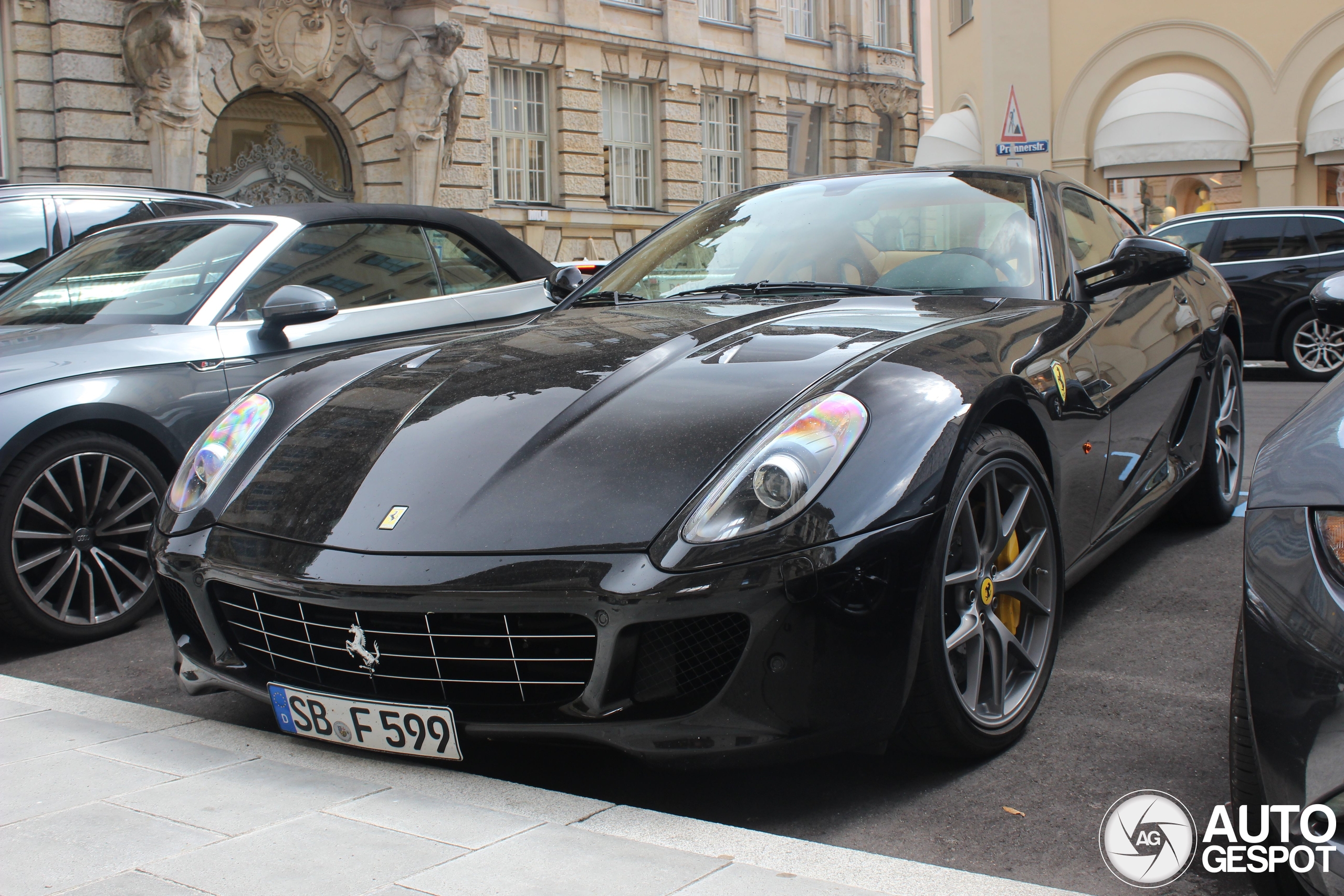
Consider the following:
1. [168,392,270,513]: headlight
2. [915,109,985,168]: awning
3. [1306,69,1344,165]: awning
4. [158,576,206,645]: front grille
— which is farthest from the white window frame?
[158,576,206,645]: front grille

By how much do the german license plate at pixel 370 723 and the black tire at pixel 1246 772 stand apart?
1.38m

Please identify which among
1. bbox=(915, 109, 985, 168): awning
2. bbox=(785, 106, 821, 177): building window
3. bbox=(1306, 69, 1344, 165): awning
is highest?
bbox=(785, 106, 821, 177): building window

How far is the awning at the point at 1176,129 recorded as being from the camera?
19.5m

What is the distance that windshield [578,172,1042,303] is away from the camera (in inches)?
146

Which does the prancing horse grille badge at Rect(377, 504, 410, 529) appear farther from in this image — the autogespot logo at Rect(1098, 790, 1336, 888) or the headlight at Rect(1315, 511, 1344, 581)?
the headlight at Rect(1315, 511, 1344, 581)

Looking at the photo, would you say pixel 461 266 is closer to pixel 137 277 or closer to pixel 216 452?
pixel 137 277

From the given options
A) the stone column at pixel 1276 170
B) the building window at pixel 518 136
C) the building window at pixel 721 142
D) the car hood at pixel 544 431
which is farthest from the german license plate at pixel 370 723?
the building window at pixel 721 142

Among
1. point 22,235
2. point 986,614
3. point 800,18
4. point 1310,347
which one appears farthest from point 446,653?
point 800,18

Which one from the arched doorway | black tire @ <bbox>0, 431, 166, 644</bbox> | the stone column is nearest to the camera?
black tire @ <bbox>0, 431, 166, 644</bbox>

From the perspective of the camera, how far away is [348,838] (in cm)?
219

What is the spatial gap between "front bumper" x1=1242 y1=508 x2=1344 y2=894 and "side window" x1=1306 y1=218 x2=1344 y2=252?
36.3ft

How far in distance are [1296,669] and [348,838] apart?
60.5 inches

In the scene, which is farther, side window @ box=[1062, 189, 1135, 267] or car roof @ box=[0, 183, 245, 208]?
car roof @ box=[0, 183, 245, 208]

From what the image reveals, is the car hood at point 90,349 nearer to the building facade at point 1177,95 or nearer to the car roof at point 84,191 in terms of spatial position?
the car roof at point 84,191
